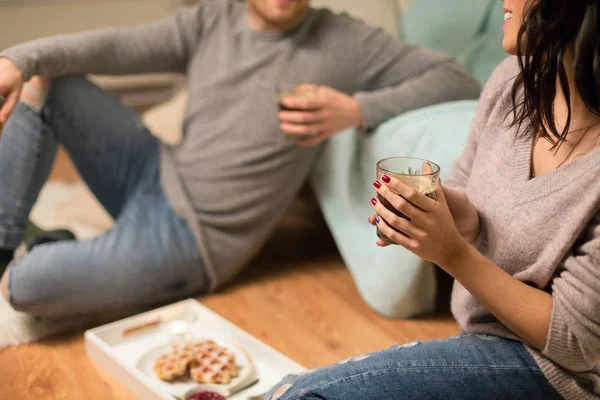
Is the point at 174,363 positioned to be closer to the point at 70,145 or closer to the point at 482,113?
the point at 70,145

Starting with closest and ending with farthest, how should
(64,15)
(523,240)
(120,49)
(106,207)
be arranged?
(523,240), (120,49), (106,207), (64,15)

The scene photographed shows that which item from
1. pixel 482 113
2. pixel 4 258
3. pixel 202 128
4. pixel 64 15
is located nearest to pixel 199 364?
pixel 4 258

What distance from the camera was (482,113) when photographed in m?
1.16

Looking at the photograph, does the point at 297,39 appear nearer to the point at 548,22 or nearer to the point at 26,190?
the point at 26,190

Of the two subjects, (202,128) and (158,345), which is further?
(202,128)

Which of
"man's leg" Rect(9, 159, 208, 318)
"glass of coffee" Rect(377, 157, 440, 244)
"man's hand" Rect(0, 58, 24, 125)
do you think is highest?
"man's hand" Rect(0, 58, 24, 125)

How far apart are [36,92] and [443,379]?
108cm

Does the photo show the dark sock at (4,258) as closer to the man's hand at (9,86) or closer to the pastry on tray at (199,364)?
the man's hand at (9,86)

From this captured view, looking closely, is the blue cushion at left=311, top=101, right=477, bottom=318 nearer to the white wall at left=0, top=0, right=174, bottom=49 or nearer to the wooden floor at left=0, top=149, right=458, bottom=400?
the wooden floor at left=0, top=149, right=458, bottom=400

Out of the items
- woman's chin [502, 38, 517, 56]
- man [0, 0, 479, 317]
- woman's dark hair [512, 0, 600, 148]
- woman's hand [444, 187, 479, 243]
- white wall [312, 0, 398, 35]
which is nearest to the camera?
woman's dark hair [512, 0, 600, 148]

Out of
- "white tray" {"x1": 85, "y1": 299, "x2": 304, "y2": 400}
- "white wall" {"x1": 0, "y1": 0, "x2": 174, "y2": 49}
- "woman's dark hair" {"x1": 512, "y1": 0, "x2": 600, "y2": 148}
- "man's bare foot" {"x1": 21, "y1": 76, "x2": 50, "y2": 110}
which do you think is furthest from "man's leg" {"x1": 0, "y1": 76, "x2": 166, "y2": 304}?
"woman's dark hair" {"x1": 512, "y1": 0, "x2": 600, "y2": 148}

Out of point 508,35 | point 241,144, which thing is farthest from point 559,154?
point 241,144

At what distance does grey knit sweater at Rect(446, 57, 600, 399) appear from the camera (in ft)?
3.06

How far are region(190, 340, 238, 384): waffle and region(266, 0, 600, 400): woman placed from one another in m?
0.28
